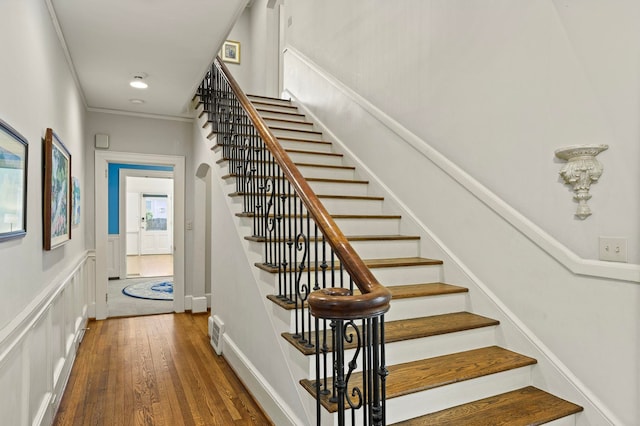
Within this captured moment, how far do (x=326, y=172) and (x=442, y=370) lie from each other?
2.21 metres

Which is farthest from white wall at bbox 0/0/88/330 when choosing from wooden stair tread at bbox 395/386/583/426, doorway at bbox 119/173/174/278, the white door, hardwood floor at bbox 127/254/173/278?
the white door

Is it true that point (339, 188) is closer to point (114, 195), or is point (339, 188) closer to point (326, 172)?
point (326, 172)

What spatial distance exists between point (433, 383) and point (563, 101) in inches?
62.4

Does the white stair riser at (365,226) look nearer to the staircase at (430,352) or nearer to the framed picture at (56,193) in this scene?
the staircase at (430,352)

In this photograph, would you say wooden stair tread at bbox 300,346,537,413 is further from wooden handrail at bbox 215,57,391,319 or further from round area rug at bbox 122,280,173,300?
round area rug at bbox 122,280,173,300

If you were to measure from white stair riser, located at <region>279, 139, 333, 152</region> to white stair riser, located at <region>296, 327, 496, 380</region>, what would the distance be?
2.47 m

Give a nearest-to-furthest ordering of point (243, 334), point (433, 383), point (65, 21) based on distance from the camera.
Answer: point (433, 383)
point (65, 21)
point (243, 334)

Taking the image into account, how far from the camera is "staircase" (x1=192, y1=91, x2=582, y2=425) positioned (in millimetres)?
1828

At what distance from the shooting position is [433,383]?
187 centimetres

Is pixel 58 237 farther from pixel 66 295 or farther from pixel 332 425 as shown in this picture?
pixel 332 425

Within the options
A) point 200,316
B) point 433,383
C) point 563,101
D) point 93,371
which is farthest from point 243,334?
point 563,101

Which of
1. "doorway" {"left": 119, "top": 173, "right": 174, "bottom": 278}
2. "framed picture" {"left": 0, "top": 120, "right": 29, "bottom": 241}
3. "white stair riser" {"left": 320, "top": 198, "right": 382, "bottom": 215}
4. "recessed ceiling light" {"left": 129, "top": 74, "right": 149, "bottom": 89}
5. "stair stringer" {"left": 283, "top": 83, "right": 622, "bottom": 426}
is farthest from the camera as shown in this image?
"doorway" {"left": 119, "top": 173, "right": 174, "bottom": 278}

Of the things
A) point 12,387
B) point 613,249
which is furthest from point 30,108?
point 613,249

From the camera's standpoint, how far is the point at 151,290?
6879 millimetres
